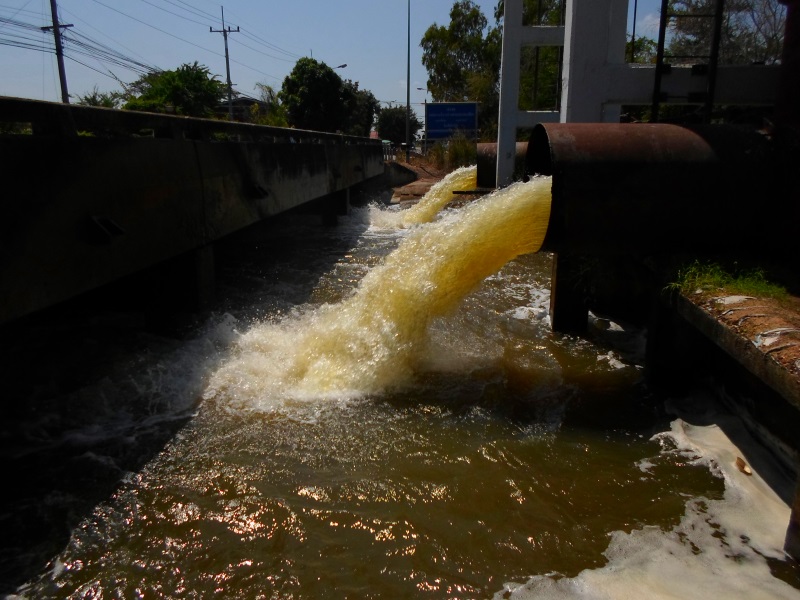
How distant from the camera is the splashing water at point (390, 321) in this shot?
16.0ft

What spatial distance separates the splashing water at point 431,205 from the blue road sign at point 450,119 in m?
10.5

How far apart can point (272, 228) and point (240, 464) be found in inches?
391

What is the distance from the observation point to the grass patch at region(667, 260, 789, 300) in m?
3.81

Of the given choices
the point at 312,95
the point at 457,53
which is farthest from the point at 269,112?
the point at 457,53

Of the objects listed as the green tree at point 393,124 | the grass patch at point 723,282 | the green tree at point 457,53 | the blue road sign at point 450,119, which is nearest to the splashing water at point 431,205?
the grass patch at point 723,282

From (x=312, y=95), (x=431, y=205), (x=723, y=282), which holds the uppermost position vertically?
(x=312, y=95)

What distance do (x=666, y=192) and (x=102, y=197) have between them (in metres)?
4.41

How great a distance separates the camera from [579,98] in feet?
27.2

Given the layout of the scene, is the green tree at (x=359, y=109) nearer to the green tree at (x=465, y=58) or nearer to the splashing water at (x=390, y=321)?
the green tree at (x=465, y=58)

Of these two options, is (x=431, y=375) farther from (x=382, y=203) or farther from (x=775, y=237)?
(x=382, y=203)

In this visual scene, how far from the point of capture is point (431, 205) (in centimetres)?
1518

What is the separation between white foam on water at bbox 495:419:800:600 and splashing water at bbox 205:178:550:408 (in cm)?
227

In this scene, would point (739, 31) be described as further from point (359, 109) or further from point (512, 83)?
point (359, 109)

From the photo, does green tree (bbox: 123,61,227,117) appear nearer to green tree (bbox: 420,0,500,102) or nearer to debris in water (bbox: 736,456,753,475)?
green tree (bbox: 420,0,500,102)
